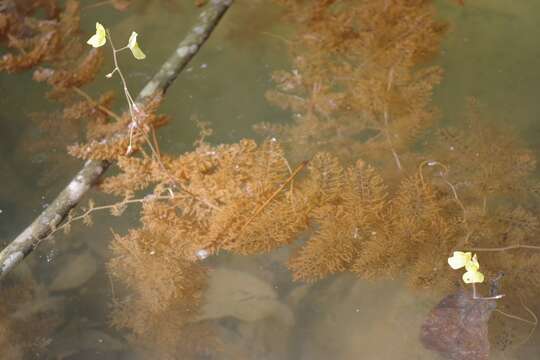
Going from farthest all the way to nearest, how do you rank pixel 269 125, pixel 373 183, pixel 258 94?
pixel 258 94
pixel 269 125
pixel 373 183

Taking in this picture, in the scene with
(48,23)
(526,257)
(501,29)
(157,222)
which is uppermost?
(48,23)

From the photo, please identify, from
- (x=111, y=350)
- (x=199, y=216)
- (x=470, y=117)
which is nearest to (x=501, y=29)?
(x=470, y=117)

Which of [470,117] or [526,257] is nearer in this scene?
[526,257]

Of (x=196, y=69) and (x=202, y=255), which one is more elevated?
(x=196, y=69)

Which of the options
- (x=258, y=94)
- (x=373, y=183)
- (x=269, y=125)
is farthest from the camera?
(x=258, y=94)

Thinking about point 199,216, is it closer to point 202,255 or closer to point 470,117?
point 202,255

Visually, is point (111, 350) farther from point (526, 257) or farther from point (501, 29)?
point (501, 29)
